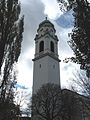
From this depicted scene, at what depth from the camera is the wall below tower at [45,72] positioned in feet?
165

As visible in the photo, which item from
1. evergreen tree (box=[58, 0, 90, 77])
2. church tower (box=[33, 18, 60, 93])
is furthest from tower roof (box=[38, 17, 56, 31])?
evergreen tree (box=[58, 0, 90, 77])

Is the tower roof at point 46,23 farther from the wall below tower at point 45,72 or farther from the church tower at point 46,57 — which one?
the wall below tower at point 45,72

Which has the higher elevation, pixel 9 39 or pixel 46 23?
pixel 46 23

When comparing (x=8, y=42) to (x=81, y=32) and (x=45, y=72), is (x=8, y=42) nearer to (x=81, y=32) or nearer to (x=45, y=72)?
(x=81, y=32)

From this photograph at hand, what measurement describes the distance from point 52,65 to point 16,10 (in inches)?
1442

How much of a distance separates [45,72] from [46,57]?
11.8 ft

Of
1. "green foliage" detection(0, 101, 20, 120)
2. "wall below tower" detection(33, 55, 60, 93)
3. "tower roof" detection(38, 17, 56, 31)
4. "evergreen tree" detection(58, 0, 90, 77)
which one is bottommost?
"green foliage" detection(0, 101, 20, 120)

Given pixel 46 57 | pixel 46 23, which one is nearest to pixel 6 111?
pixel 46 57

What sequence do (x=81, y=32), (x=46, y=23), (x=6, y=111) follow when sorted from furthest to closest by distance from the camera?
1. (x=46, y=23)
2. (x=6, y=111)
3. (x=81, y=32)

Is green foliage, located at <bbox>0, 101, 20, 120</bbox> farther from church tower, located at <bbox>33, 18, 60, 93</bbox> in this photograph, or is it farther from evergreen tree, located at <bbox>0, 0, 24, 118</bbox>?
church tower, located at <bbox>33, 18, 60, 93</bbox>

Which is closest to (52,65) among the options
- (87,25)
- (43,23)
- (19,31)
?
(43,23)

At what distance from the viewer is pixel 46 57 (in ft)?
174

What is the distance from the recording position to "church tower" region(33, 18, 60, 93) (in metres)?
50.8

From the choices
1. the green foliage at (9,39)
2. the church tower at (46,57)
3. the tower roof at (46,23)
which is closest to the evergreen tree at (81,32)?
the green foliage at (9,39)
